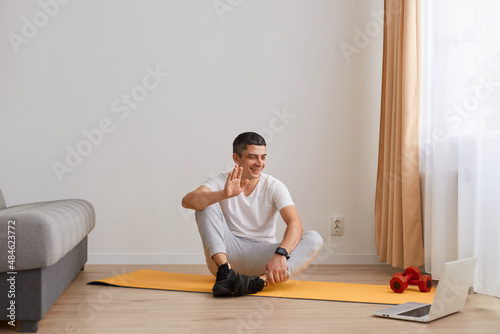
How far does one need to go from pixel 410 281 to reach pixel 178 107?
1866 mm

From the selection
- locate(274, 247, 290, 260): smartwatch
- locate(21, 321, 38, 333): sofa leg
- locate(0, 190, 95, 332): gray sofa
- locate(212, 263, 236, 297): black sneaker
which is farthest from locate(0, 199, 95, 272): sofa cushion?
locate(274, 247, 290, 260): smartwatch

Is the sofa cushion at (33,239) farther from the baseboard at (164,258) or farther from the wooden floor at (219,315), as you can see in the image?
the baseboard at (164,258)

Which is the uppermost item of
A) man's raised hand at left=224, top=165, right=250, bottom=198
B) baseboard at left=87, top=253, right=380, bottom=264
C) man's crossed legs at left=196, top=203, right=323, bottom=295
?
man's raised hand at left=224, top=165, right=250, bottom=198

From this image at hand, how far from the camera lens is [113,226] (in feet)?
11.7

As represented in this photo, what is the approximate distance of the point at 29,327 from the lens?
6.01 ft

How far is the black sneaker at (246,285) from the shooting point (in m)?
2.37

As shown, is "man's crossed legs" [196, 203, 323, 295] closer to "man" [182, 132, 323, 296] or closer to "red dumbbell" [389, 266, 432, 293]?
"man" [182, 132, 323, 296]

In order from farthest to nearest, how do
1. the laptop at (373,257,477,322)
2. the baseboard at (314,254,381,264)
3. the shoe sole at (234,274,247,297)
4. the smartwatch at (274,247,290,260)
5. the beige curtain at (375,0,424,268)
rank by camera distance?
the baseboard at (314,254,381,264) < the beige curtain at (375,0,424,268) < the smartwatch at (274,247,290,260) < the shoe sole at (234,274,247,297) < the laptop at (373,257,477,322)

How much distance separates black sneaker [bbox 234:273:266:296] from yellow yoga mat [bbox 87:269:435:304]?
54 mm

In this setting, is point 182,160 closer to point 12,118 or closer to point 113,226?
point 113,226

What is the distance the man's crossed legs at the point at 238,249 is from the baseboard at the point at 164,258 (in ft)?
2.98

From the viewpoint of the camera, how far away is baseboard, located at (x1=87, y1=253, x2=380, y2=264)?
11.7ft

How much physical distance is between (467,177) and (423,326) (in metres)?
0.89

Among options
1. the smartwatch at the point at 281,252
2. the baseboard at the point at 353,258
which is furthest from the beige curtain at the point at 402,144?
the smartwatch at the point at 281,252
